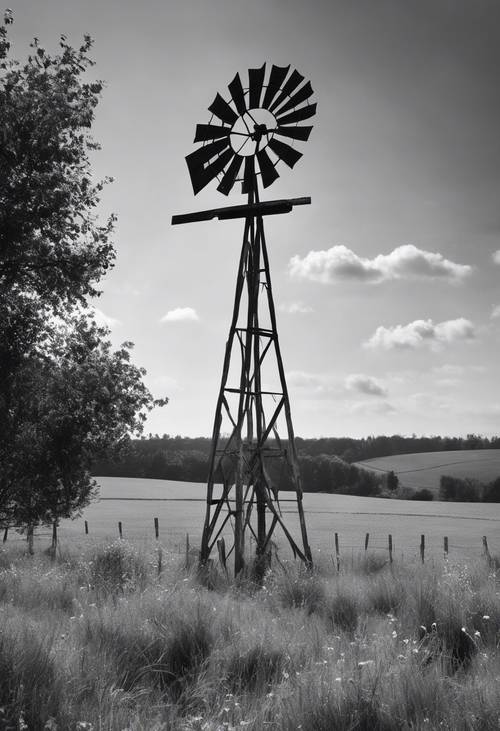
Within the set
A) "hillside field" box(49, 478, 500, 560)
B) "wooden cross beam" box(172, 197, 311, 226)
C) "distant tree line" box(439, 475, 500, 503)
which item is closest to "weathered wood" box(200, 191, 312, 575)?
"wooden cross beam" box(172, 197, 311, 226)

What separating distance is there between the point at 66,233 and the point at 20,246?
1.86 m

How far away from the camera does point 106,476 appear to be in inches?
4254

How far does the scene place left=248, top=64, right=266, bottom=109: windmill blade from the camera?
14.0 m

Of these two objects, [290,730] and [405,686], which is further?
[405,686]

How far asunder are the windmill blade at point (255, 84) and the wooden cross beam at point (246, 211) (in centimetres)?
239

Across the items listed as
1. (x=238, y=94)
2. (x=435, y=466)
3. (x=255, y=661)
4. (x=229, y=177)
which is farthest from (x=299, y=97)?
(x=435, y=466)

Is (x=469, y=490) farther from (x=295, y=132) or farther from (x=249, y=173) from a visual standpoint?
(x=295, y=132)

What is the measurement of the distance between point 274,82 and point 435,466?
9781cm

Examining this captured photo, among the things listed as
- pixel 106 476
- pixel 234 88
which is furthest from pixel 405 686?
pixel 106 476

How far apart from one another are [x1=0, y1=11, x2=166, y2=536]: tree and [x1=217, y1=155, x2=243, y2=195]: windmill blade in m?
2.94

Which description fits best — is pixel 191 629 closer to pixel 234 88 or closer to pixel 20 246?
pixel 20 246

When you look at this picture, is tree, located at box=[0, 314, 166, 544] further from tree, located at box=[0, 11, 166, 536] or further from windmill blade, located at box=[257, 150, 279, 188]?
windmill blade, located at box=[257, 150, 279, 188]

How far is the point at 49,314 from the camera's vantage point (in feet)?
50.4

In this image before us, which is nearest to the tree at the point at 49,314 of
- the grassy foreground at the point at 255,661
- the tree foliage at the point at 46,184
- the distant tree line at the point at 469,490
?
the tree foliage at the point at 46,184
